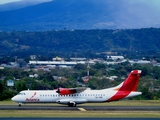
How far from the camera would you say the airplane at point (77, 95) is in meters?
62.3

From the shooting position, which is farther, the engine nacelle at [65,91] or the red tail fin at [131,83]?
the red tail fin at [131,83]

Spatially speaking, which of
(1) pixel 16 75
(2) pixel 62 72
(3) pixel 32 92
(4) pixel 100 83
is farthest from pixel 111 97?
(2) pixel 62 72

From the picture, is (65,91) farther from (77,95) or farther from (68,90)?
(77,95)

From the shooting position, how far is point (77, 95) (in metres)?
63.1

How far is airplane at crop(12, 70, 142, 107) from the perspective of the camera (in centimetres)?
6234

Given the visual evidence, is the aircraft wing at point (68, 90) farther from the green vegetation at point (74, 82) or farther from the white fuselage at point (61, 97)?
the green vegetation at point (74, 82)

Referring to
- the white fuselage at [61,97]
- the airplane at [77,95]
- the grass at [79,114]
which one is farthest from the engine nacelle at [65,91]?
the grass at [79,114]

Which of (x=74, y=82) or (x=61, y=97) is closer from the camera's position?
(x=61, y=97)

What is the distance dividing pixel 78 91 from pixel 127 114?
11281 millimetres

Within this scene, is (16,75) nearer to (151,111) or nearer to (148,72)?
(148,72)

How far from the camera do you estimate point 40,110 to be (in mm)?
56562

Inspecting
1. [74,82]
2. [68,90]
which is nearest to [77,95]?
[68,90]

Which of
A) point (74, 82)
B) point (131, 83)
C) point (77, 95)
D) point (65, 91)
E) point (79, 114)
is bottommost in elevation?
point (79, 114)

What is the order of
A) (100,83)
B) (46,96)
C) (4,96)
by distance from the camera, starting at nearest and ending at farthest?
(46,96)
(4,96)
(100,83)
